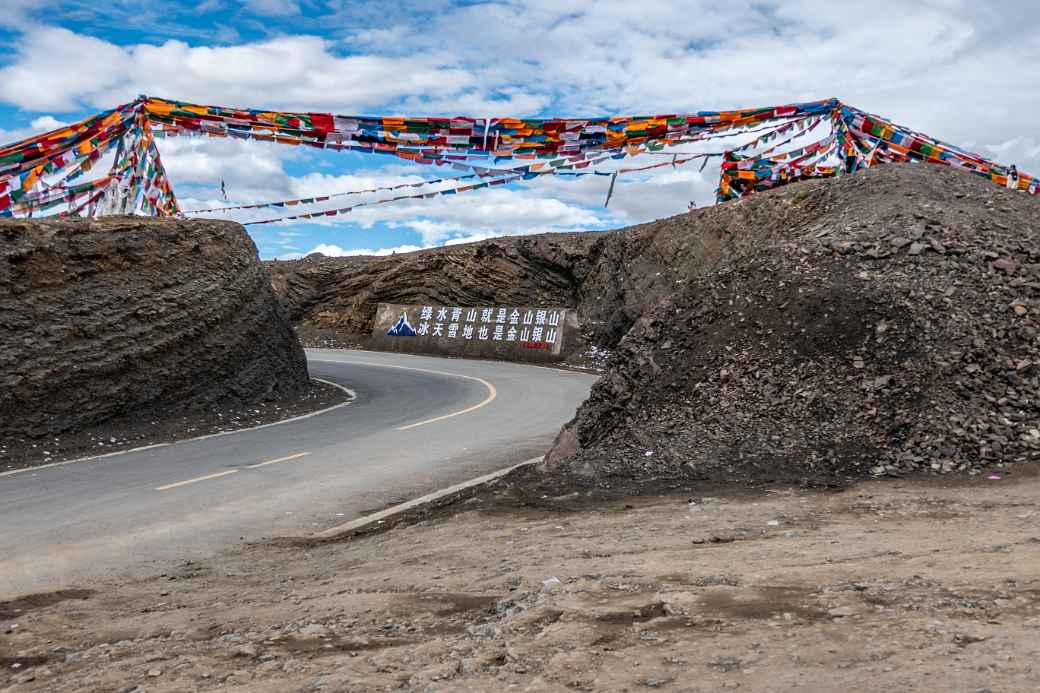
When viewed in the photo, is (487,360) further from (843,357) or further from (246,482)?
(843,357)

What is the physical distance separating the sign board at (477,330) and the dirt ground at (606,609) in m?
26.9

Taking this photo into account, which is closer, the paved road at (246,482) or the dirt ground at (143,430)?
the paved road at (246,482)

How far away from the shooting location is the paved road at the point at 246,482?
8.15 metres

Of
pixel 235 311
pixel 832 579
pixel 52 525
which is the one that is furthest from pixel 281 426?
pixel 832 579

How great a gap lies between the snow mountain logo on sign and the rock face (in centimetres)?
2018

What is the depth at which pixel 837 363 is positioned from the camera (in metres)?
9.94

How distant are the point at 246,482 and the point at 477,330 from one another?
26066 millimetres

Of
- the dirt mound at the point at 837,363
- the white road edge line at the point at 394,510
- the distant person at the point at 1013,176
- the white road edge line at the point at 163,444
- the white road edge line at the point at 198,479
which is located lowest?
the white road edge line at the point at 163,444

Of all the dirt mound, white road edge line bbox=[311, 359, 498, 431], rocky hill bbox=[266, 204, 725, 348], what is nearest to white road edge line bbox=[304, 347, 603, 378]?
rocky hill bbox=[266, 204, 725, 348]

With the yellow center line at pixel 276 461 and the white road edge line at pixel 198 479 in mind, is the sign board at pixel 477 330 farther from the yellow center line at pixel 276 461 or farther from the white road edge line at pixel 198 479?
the white road edge line at pixel 198 479

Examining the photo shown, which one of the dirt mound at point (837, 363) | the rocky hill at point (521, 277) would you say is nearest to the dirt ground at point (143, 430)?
the dirt mound at point (837, 363)

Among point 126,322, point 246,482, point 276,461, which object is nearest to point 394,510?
point 246,482

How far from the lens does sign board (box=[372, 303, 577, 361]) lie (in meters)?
34.9

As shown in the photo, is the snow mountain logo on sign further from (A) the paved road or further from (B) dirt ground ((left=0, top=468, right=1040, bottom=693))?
(B) dirt ground ((left=0, top=468, right=1040, bottom=693))
